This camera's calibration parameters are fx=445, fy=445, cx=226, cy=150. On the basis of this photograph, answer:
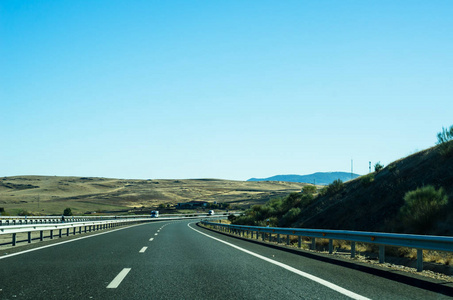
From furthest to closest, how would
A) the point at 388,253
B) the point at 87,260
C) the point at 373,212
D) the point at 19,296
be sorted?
the point at 373,212, the point at 388,253, the point at 87,260, the point at 19,296

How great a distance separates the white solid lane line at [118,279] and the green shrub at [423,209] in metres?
14.9

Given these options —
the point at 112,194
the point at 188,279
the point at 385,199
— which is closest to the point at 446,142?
the point at 385,199

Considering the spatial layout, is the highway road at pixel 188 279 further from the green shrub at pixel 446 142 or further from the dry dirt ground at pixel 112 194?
the dry dirt ground at pixel 112 194

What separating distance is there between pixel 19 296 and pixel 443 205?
18815 millimetres

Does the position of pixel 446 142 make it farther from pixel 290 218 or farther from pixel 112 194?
pixel 112 194

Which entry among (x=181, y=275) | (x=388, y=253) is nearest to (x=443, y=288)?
(x=181, y=275)

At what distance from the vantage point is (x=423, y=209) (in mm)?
20141

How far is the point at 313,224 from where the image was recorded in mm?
31656

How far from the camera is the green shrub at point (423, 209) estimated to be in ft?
64.7

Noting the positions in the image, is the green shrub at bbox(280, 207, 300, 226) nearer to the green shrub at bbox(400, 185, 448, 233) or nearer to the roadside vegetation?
the roadside vegetation

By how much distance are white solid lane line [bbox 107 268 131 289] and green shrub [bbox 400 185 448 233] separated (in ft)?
48.9

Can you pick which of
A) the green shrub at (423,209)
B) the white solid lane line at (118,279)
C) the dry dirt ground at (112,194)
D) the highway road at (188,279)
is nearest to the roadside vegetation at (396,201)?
the green shrub at (423,209)

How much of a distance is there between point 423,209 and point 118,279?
53.6 ft

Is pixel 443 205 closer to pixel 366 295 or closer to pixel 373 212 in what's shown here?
pixel 373 212
